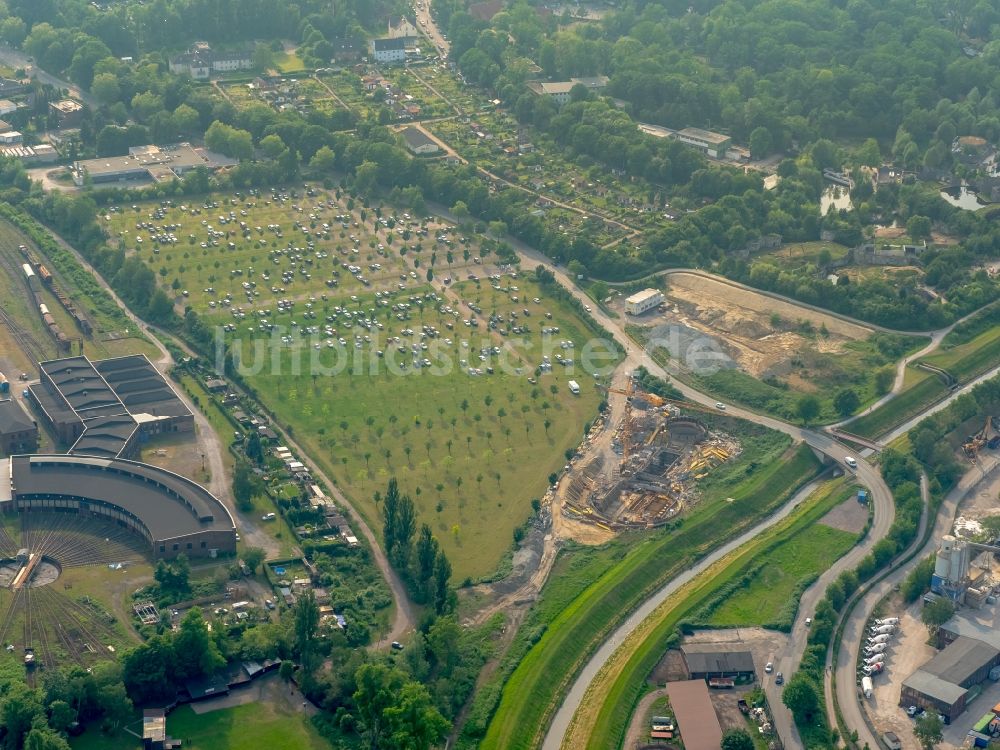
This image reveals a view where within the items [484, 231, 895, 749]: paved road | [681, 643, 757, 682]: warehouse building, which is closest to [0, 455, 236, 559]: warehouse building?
[484, 231, 895, 749]: paved road

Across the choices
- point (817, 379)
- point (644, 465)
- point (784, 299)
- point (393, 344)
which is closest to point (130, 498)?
point (393, 344)

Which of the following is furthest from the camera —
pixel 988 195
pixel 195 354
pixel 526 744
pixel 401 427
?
pixel 988 195

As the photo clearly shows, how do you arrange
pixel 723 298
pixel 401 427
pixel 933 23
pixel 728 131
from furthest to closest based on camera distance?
1. pixel 933 23
2. pixel 728 131
3. pixel 723 298
4. pixel 401 427

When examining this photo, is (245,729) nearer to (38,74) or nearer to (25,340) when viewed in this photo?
(25,340)

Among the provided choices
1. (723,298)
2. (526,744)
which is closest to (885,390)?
(723,298)

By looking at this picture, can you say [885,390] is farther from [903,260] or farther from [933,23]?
[933,23]

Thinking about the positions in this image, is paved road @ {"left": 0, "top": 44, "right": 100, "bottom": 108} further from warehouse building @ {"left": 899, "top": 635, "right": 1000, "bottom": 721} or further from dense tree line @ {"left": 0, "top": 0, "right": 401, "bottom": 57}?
warehouse building @ {"left": 899, "top": 635, "right": 1000, "bottom": 721}
